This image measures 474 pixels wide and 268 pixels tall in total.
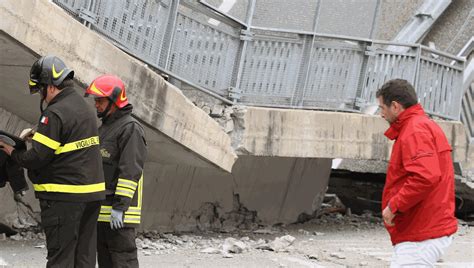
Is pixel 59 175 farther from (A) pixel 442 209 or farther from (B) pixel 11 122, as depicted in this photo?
(B) pixel 11 122

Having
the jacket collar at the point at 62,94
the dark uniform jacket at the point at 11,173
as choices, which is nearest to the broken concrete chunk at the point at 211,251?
the dark uniform jacket at the point at 11,173

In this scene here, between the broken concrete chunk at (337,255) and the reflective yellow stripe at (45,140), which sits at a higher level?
the reflective yellow stripe at (45,140)

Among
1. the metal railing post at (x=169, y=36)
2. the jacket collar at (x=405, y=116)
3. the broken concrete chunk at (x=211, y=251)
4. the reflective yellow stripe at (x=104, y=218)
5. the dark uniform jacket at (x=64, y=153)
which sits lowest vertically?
the broken concrete chunk at (x=211, y=251)

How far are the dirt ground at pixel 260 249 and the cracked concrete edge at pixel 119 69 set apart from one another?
91 cm

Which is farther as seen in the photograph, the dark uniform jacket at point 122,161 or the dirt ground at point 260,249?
the dirt ground at point 260,249

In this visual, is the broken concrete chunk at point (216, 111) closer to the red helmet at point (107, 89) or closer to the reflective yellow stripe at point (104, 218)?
the red helmet at point (107, 89)

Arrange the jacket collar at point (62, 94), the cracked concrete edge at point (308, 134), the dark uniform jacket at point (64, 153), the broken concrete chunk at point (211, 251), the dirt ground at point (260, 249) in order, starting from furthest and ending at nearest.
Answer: the cracked concrete edge at point (308, 134)
the broken concrete chunk at point (211, 251)
the dirt ground at point (260, 249)
the jacket collar at point (62, 94)
the dark uniform jacket at point (64, 153)

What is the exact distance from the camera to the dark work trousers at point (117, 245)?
18.7 feet

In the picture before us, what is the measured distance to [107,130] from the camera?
575 cm

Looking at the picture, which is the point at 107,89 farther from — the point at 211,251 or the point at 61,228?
the point at 211,251

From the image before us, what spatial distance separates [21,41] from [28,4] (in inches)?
11.1

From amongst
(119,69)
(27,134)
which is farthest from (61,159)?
(119,69)

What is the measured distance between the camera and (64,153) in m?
5.07

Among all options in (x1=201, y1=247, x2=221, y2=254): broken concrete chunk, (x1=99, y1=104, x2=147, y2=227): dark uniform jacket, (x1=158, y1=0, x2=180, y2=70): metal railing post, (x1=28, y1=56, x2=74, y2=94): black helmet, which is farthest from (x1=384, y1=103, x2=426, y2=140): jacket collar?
(x1=201, y1=247, x2=221, y2=254): broken concrete chunk
